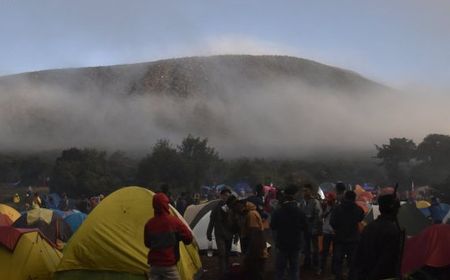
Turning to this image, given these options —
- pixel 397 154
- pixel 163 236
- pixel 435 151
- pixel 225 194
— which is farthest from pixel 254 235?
pixel 397 154

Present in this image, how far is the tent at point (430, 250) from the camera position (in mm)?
8742

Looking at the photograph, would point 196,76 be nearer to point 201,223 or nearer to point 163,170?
point 163,170

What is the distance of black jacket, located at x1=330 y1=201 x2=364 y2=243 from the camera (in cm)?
1067

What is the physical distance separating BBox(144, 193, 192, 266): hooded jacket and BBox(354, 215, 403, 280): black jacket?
262cm

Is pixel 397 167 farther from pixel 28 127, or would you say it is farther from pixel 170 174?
pixel 28 127

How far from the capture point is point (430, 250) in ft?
29.5

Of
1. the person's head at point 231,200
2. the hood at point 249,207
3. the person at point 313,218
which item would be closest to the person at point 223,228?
the person's head at point 231,200

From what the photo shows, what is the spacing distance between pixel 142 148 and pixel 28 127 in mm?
41896

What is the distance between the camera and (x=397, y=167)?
7656cm

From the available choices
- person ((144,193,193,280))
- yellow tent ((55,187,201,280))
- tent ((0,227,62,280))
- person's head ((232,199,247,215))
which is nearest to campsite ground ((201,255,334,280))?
person's head ((232,199,247,215))

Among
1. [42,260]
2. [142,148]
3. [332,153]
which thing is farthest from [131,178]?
[332,153]

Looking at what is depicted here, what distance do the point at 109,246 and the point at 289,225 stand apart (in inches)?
121

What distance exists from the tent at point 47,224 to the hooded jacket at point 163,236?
6.29 m

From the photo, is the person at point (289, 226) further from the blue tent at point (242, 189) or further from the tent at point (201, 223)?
the blue tent at point (242, 189)
